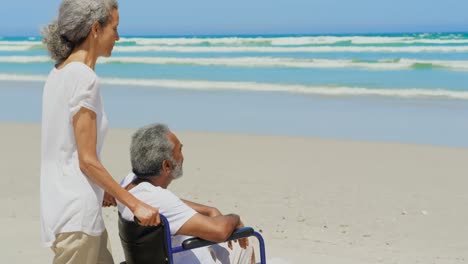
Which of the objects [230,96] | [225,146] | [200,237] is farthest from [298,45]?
[200,237]

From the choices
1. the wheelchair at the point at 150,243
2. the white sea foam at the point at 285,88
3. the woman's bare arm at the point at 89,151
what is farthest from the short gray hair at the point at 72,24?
the white sea foam at the point at 285,88

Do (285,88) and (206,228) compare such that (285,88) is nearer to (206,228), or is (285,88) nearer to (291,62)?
(291,62)

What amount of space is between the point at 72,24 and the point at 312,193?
16.6ft

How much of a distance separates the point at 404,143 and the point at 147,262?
728cm

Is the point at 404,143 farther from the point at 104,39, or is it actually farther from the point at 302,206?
the point at 104,39

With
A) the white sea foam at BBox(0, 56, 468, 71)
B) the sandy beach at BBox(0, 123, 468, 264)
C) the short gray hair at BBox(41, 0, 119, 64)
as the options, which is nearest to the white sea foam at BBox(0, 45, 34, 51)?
the white sea foam at BBox(0, 56, 468, 71)

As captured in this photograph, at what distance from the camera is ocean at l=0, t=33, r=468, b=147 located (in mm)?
12016

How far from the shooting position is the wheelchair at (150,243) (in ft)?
10.4

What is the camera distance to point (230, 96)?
661 inches

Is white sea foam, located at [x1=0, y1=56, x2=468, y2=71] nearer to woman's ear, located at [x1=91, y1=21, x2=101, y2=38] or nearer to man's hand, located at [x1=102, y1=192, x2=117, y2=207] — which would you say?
man's hand, located at [x1=102, y1=192, x2=117, y2=207]

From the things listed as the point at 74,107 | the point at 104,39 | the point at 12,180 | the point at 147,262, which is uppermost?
the point at 104,39

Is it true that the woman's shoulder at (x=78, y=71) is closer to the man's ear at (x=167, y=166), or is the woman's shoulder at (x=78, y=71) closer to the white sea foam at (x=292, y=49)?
the man's ear at (x=167, y=166)

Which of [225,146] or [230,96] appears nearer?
[225,146]

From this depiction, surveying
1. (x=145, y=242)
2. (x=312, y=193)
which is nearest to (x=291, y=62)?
(x=312, y=193)
